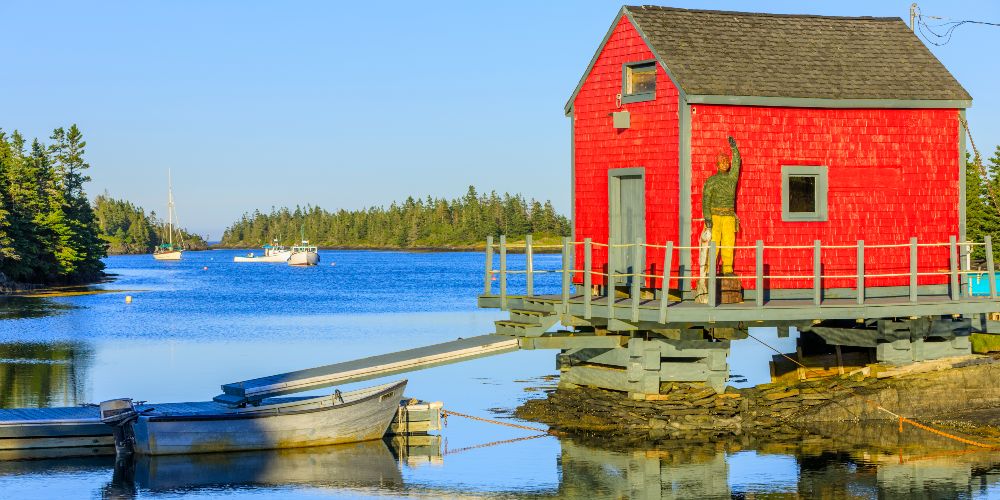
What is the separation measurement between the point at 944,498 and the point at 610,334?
800 cm

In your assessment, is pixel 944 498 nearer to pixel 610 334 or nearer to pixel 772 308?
pixel 772 308

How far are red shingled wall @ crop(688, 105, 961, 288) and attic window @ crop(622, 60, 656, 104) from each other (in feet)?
4.53

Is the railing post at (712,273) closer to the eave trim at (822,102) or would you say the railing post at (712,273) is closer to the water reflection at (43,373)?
the eave trim at (822,102)

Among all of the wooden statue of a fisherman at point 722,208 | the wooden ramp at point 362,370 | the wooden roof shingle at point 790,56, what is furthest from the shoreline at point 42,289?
the wooden statue of a fisherman at point 722,208

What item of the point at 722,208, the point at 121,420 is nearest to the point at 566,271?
the point at 722,208

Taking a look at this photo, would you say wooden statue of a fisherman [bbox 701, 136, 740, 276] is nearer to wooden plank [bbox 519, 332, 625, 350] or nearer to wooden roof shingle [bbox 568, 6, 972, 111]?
wooden roof shingle [bbox 568, 6, 972, 111]

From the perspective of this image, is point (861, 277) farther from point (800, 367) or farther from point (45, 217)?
point (45, 217)

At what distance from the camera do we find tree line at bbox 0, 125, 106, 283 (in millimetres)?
84688

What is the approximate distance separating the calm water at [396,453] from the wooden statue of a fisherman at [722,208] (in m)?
3.80

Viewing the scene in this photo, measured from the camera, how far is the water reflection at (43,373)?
3173 cm

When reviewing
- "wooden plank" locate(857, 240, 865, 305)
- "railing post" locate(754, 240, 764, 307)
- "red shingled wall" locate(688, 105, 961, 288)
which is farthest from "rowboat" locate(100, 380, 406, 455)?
"wooden plank" locate(857, 240, 865, 305)

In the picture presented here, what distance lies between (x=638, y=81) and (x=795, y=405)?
731 cm

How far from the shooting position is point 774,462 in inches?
907

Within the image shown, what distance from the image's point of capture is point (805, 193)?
86.9ft
